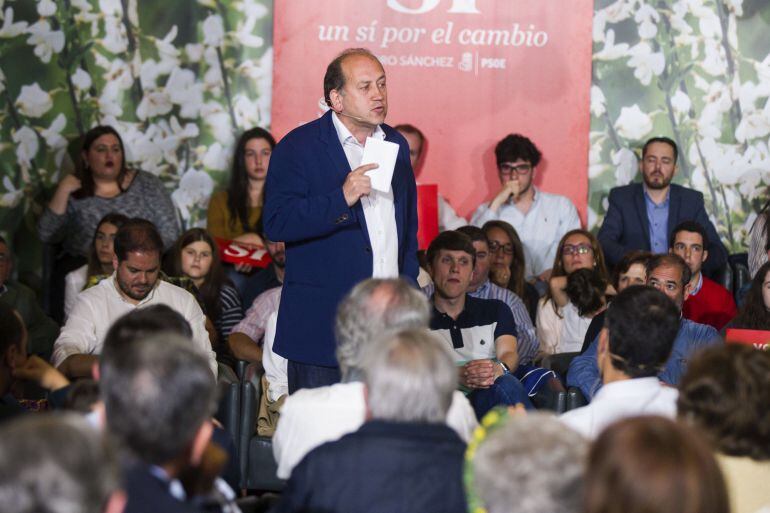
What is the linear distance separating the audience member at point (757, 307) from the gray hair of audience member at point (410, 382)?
2.85 metres

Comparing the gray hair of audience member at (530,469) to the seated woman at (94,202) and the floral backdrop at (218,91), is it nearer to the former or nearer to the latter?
the seated woman at (94,202)

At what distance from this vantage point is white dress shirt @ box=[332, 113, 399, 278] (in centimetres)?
373

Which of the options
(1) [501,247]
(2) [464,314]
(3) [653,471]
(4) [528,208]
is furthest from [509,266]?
(3) [653,471]

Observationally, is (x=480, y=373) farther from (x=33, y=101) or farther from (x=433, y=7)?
(x=33, y=101)

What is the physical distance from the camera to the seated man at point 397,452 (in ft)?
7.66

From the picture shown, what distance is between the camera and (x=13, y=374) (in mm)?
3178

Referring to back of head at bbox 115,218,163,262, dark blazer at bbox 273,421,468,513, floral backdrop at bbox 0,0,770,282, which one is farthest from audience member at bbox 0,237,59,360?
dark blazer at bbox 273,421,468,513

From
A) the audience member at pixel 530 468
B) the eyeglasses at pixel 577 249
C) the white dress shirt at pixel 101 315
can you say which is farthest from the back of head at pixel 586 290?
the audience member at pixel 530 468

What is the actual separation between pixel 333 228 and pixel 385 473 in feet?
4.44

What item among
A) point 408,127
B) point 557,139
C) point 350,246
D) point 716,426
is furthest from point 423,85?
point 716,426

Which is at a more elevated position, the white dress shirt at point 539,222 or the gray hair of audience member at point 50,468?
the white dress shirt at point 539,222

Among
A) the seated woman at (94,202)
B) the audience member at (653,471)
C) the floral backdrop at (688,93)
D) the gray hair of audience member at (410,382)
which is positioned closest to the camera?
the audience member at (653,471)

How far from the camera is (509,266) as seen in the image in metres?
6.03

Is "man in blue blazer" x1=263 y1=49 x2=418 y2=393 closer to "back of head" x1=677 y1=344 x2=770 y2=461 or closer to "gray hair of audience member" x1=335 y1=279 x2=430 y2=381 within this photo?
"gray hair of audience member" x1=335 y1=279 x2=430 y2=381
